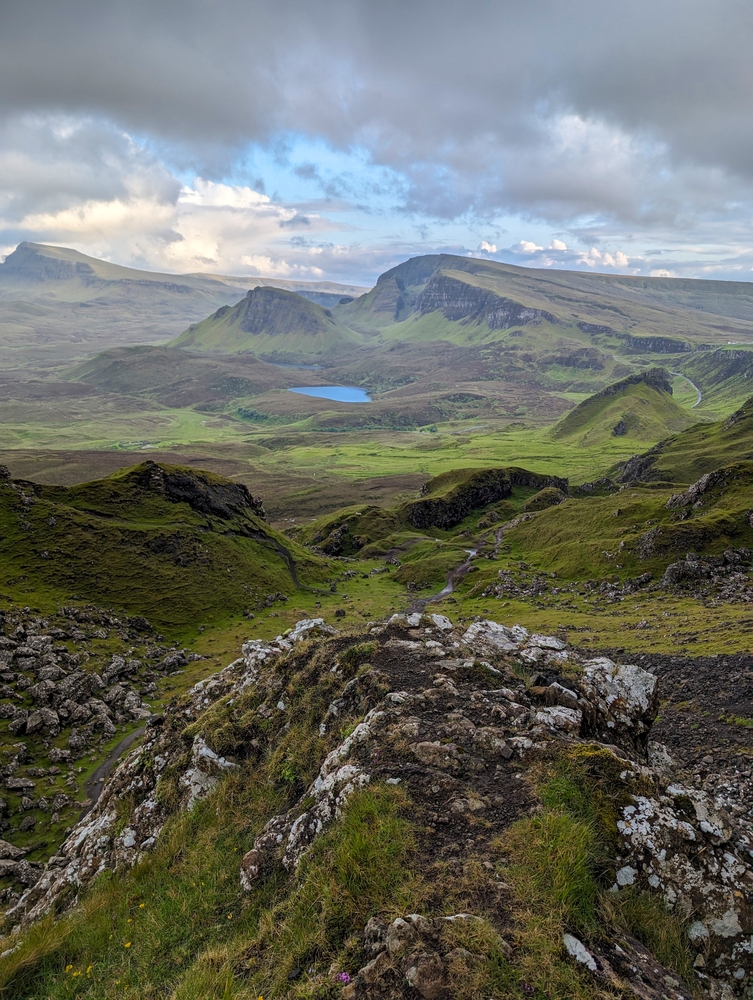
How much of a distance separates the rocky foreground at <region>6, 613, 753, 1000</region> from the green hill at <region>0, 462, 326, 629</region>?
49796mm

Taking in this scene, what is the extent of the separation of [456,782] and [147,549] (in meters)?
73.8

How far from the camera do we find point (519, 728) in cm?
1473

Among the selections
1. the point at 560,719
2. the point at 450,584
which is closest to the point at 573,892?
the point at 560,719

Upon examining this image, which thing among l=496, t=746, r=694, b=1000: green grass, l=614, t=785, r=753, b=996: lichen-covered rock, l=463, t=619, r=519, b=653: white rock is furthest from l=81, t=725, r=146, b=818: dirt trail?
l=614, t=785, r=753, b=996: lichen-covered rock

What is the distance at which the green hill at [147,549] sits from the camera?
6600 cm

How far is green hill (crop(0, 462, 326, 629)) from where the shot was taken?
217 feet

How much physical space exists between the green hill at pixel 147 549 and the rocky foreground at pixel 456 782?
4980 centimetres

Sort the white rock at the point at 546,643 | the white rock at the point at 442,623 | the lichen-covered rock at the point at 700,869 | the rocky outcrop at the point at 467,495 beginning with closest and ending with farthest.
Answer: the lichen-covered rock at the point at 700,869 < the white rock at the point at 546,643 < the white rock at the point at 442,623 < the rocky outcrop at the point at 467,495

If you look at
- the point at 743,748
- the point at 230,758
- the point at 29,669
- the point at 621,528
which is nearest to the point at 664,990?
the point at 230,758

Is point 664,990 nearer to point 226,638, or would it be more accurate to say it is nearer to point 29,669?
point 29,669

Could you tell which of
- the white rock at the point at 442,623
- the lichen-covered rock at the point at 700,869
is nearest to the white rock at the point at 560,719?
the lichen-covered rock at the point at 700,869

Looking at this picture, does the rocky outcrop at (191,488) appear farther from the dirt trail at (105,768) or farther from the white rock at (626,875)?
the white rock at (626,875)

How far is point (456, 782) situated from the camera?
42.0ft

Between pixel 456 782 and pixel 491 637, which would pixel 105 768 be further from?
pixel 456 782
